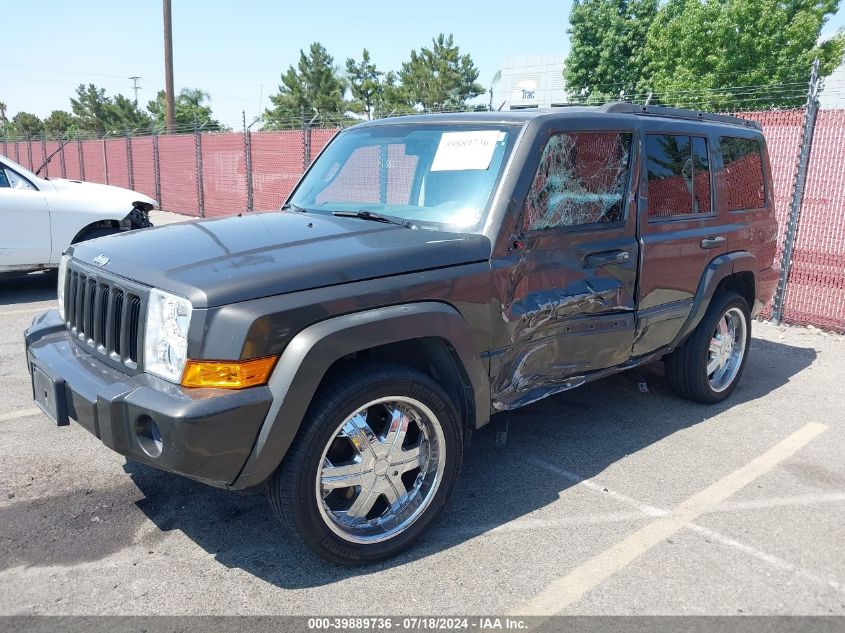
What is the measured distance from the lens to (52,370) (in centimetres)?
306

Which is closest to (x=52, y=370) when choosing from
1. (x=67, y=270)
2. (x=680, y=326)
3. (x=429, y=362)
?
(x=67, y=270)

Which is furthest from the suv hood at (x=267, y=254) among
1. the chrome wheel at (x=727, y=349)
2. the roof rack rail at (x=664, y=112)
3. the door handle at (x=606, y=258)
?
the chrome wheel at (x=727, y=349)

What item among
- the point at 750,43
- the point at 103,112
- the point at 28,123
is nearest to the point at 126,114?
the point at 103,112

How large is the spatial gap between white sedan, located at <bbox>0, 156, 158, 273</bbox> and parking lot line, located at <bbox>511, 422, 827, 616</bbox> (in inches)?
284

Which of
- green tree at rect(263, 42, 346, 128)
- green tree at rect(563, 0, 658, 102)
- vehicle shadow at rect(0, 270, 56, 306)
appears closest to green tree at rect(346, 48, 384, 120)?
green tree at rect(263, 42, 346, 128)

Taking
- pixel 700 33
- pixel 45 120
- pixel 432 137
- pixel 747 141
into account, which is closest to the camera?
pixel 432 137

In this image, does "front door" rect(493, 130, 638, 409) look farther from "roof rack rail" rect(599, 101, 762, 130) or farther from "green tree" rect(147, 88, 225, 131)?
"green tree" rect(147, 88, 225, 131)

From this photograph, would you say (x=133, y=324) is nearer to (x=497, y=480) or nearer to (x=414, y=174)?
(x=414, y=174)

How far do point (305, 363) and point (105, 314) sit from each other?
1.07 m

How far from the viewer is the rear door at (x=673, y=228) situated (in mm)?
4113

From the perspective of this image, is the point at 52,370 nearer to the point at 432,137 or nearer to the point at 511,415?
the point at 432,137

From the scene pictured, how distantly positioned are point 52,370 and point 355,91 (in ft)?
197

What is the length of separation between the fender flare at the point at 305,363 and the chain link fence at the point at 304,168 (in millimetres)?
5895

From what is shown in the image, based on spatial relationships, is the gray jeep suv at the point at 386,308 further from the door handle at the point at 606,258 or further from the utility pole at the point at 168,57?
the utility pole at the point at 168,57
